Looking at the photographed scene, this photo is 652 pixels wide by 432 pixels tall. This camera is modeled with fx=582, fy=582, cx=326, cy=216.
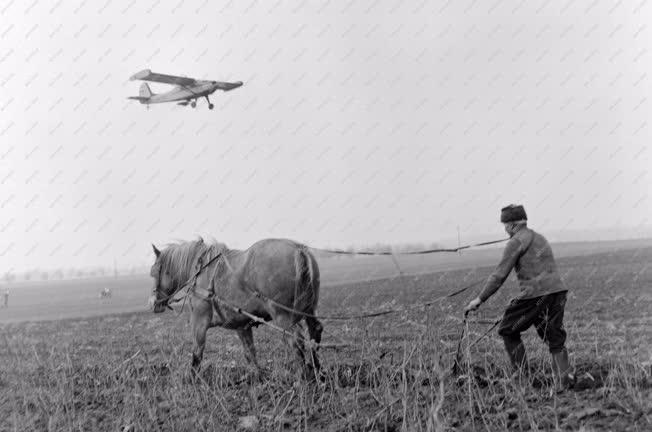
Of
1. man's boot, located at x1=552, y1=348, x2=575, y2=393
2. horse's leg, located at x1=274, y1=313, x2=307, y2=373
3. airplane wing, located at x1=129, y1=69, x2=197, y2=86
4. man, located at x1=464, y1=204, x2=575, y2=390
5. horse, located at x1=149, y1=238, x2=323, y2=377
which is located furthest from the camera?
airplane wing, located at x1=129, y1=69, x2=197, y2=86

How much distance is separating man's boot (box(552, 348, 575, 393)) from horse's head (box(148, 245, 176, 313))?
533cm

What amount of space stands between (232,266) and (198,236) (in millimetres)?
1019

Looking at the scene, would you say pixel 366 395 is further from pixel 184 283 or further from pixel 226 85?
pixel 226 85

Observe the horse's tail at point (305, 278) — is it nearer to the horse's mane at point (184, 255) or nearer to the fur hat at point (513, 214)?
the horse's mane at point (184, 255)

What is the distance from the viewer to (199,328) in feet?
25.0

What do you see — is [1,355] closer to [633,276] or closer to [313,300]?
[313,300]

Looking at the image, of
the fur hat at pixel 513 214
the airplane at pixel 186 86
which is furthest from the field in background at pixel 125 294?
Answer: the airplane at pixel 186 86

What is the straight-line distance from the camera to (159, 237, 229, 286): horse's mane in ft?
26.6

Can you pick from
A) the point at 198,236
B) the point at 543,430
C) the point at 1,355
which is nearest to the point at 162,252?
the point at 198,236

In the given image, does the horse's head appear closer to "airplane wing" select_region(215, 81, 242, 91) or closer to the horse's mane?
the horse's mane

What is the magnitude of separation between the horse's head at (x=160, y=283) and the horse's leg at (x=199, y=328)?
100cm

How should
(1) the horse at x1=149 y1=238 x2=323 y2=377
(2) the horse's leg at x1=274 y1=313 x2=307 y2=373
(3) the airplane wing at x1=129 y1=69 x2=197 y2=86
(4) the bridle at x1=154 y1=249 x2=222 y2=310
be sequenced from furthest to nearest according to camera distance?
(3) the airplane wing at x1=129 y1=69 x2=197 y2=86 < (4) the bridle at x1=154 y1=249 x2=222 y2=310 < (1) the horse at x1=149 y1=238 x2=323 y2=377 < (2) the horse's leg at x1=274 y1=313 x2=307 y2=373

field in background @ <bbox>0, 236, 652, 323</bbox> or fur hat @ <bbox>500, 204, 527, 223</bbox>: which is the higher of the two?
fur hat @ <bbox>500, 204, 527, 223</bbox>

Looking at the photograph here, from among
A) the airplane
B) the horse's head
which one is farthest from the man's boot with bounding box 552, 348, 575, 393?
the airplane
